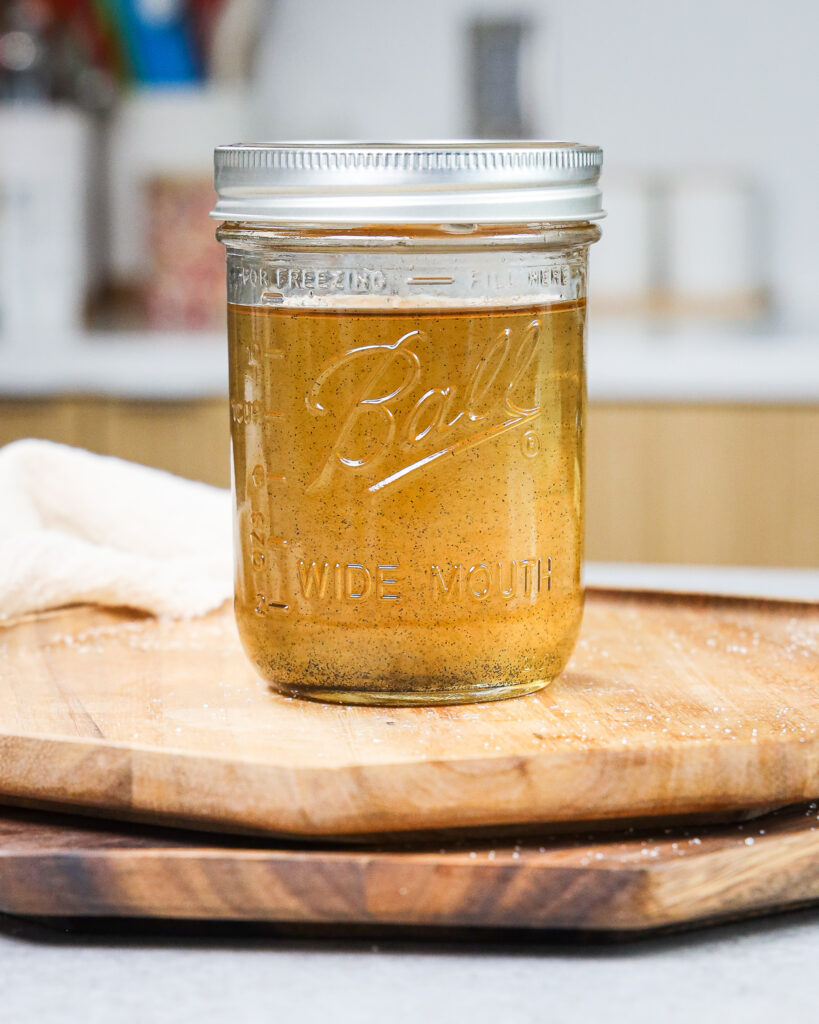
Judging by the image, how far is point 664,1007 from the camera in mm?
474

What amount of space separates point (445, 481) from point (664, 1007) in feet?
0.80

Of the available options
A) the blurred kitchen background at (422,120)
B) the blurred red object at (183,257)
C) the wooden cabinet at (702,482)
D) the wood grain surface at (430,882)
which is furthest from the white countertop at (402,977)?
the blurred red object at (183,257)

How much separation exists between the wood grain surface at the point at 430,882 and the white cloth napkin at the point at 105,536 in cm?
30

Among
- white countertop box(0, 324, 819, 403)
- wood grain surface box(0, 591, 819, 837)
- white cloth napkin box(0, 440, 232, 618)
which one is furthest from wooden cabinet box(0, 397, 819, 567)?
wood grain surface box(0, 591, 819, 837)

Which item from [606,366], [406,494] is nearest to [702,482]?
[606,366]

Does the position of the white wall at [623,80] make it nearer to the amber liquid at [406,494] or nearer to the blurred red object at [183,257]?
the blurred red object at [183,257]

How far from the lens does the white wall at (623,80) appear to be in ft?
6.98

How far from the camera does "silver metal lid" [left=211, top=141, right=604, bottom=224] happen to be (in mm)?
608

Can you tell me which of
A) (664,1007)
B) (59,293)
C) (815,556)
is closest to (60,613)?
(664,1007)

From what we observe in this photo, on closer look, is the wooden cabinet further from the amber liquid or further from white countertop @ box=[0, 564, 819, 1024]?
white countertop @ box=[0, 564, 819, 1024]

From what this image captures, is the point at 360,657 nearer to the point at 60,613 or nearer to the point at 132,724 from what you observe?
the point at 132,724

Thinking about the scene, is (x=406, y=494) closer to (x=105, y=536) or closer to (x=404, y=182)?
(x=404, y=182)

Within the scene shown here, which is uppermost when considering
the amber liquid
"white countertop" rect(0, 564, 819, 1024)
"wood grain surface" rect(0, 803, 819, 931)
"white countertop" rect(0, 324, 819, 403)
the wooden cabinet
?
the amber liquid

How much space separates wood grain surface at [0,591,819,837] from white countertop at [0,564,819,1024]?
0.16 feet
